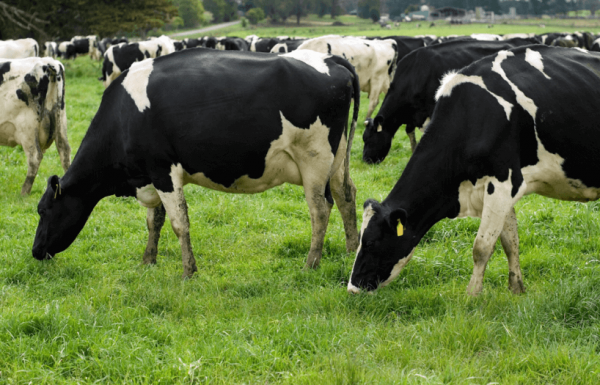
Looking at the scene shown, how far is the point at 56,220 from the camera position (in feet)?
20.5

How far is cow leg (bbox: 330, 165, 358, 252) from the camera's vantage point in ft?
21.5

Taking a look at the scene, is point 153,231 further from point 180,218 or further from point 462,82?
point 462,82

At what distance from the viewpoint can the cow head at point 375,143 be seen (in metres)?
10.1

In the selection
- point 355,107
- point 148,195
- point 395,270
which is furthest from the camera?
point 355,107

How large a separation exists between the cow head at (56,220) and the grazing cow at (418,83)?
520cm

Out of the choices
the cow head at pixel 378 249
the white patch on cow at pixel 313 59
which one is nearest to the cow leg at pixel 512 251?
the cow head at pixel 378 249

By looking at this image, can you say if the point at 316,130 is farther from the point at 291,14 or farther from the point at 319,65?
the point at 291,14

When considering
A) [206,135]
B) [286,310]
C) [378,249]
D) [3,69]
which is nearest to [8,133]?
[3,69]

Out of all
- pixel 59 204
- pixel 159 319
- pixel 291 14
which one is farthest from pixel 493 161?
pixel 291 14

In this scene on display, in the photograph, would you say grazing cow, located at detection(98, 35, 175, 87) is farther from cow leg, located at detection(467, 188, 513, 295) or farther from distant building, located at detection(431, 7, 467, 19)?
distant building, located at detection(431, 7, 467, 19)

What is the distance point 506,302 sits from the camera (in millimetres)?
4789

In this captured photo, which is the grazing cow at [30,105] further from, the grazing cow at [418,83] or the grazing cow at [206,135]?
the grazing cow at [418,83]

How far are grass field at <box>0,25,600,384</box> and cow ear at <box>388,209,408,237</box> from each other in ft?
1.96

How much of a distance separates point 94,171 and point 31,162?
3130 millimetres
